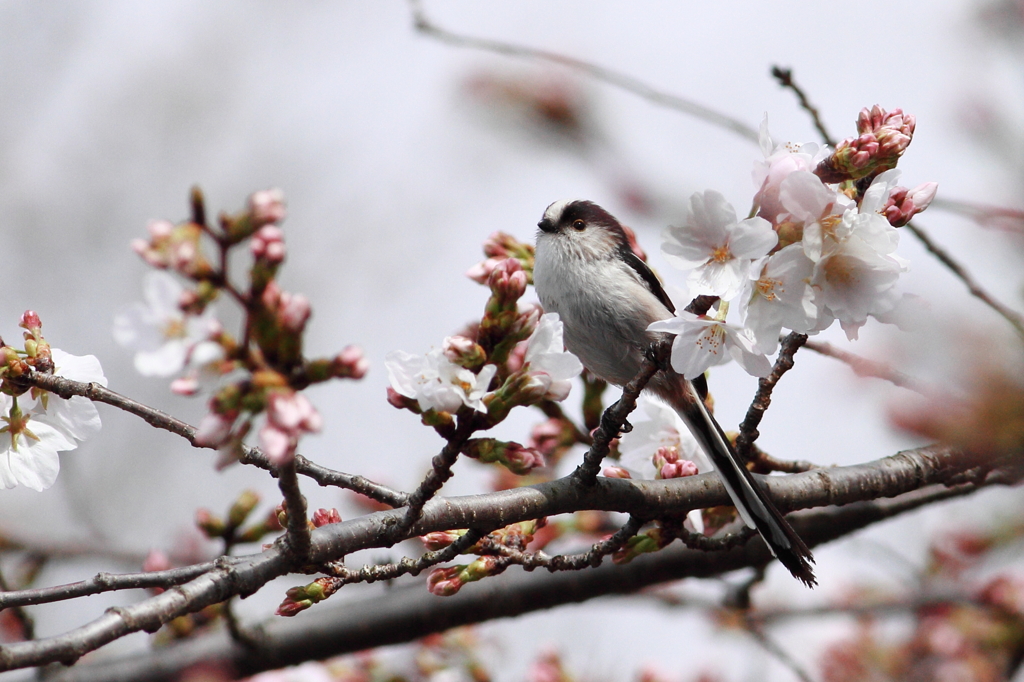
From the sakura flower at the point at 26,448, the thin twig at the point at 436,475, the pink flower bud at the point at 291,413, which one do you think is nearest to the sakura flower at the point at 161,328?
the pink flower bud at the point at 291,413

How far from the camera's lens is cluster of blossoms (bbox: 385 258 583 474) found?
1.70 meters

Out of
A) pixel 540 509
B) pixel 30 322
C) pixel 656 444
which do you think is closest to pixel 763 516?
pixel 656 444

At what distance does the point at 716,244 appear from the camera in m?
1.81

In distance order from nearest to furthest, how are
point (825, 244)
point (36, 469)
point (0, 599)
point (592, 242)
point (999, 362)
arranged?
1. point (999, 362)
2. point (0, 599)
3. point (825, 244)
4. point (36, 469)
5. point (592, 242)

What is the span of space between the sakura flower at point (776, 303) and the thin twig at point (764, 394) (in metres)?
0.27

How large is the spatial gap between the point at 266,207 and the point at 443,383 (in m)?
0.62

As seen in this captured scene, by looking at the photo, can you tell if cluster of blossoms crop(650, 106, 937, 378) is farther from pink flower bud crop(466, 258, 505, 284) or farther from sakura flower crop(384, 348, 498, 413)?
pink flower bud crop(466, 258, 505, 284)

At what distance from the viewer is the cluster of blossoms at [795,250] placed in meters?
1.74

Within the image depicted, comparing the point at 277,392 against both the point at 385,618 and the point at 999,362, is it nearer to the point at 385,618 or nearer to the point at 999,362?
the point at 999,362

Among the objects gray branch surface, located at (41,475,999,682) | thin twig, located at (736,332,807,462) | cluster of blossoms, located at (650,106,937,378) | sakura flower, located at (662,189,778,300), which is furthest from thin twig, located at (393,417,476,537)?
gray branch surface, located at (41,475,999,682)

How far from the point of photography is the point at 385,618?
313 centimetres

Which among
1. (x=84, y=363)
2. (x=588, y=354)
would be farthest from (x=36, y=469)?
(x=588, y=354)

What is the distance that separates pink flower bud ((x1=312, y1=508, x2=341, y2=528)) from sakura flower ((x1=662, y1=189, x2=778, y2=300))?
3.41ft

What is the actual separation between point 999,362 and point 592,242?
2334 millimetres
